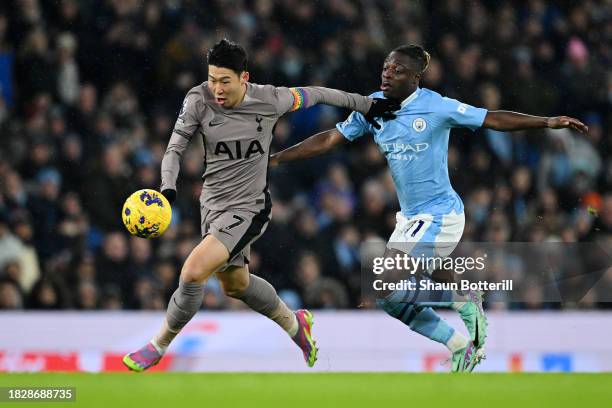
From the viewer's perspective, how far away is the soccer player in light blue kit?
7.50m

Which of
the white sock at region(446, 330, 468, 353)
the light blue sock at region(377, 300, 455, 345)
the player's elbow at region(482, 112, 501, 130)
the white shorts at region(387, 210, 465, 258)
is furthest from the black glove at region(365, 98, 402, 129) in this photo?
the white sock at region(446, 330, 468, 353)

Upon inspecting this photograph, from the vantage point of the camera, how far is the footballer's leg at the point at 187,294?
23.1 ft

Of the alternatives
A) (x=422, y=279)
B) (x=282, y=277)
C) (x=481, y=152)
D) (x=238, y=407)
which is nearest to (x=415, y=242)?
(x=422, y=279)

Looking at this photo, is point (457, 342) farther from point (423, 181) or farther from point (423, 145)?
point (423, 145)

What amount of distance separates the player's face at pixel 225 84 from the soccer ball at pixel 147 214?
77cm

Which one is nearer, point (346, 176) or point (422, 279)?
point (422, 279)

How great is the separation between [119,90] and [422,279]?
543 centimetres

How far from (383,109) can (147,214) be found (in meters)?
1.76

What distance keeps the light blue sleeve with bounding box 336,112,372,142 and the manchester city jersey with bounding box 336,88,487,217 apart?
0.50 ft

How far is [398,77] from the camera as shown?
24.7ft

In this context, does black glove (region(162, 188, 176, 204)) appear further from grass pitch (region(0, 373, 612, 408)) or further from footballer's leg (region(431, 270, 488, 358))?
footballer's leg (region(431, 270, 488, 358))

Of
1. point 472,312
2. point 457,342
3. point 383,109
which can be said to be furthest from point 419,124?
point 457,342

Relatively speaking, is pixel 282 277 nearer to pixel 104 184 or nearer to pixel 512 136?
pixel 104 184

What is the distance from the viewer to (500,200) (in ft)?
37.4
